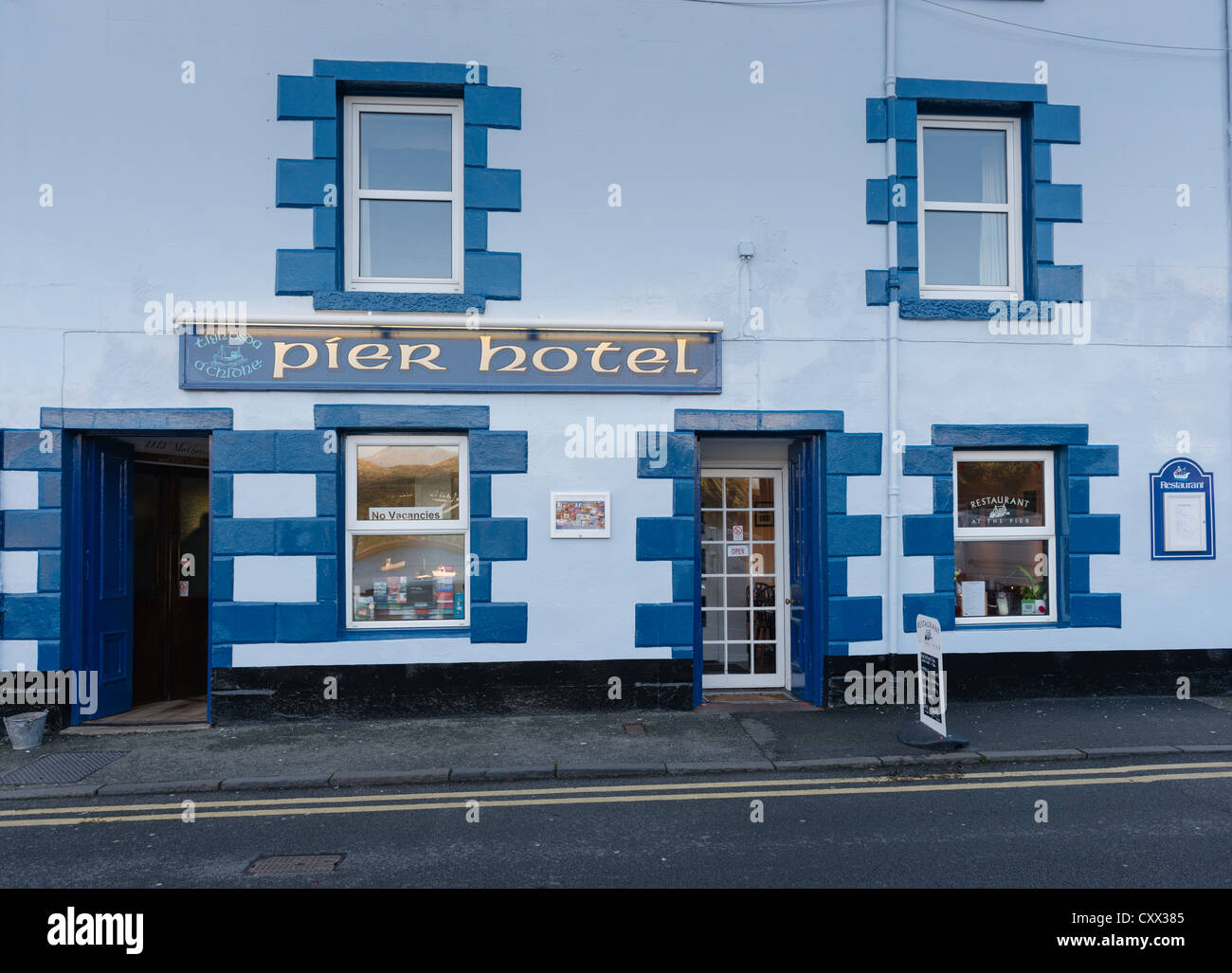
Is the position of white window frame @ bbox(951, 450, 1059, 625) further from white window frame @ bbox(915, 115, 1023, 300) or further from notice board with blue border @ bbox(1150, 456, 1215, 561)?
white window frame @ bbox(915, 115, 1023, 300)

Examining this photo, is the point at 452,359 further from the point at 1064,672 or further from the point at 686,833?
the point at 1064,672

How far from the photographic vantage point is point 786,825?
534cm

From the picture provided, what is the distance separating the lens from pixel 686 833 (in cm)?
524

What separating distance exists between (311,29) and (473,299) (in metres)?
3.09

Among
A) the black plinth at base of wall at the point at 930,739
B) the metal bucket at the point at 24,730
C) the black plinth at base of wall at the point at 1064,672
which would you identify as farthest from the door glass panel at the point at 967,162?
the metal bucket at the point at 24,730

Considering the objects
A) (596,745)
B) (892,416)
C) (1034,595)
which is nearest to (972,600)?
(1034,595)

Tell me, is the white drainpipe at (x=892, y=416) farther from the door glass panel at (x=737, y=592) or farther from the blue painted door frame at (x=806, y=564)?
the door glass panel at (x=737, y=592)

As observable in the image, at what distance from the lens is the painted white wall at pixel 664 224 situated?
7.89 meters

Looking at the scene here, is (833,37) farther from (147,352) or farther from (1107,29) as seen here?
(147,352)

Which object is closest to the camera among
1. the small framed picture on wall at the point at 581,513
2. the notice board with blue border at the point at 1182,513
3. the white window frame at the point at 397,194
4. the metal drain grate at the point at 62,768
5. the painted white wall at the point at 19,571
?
the metal drain grate at the point at 62,768

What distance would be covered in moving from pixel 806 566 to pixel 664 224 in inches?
150

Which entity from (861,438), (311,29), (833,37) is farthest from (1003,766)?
(311,29)

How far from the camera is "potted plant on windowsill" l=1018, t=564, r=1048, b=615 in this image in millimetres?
8797

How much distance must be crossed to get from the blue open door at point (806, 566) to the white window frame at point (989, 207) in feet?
7.33
